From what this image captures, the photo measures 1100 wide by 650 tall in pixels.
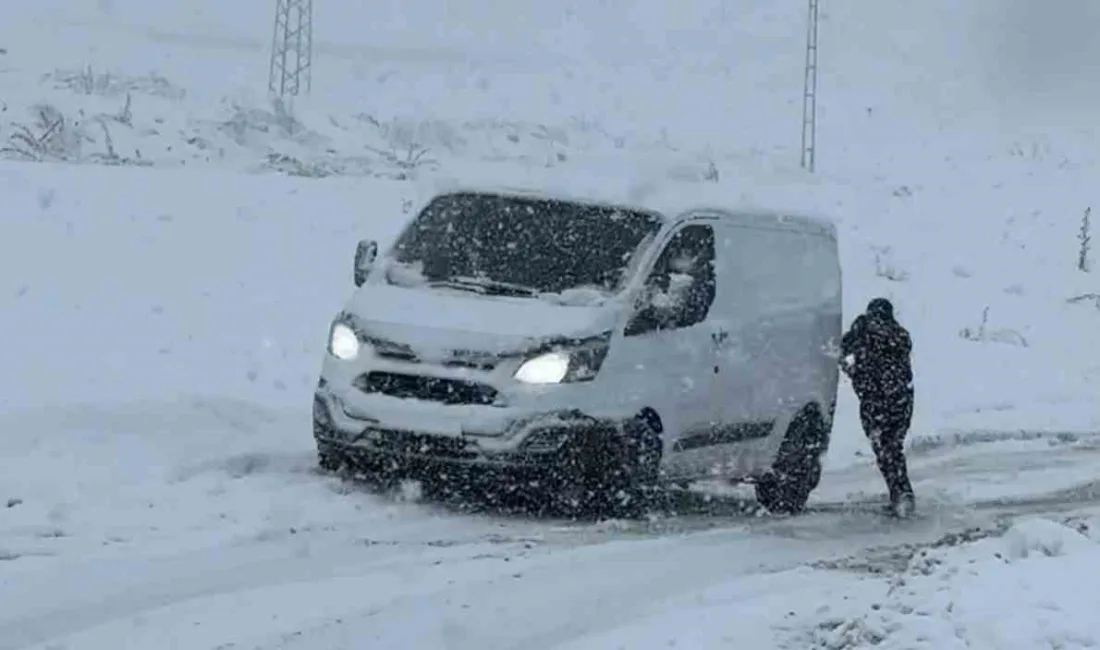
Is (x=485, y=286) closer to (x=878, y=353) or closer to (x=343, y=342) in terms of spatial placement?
(x=343, y=342)

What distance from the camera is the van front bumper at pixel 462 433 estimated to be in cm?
1054

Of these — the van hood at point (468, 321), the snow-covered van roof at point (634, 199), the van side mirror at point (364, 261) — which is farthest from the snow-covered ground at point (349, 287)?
the van side mirror at point (364, 261)

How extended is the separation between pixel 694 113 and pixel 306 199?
1843 centimetres

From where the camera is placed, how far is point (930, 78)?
45.8 m

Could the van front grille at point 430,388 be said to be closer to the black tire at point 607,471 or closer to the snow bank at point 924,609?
the black tire at point 607,471

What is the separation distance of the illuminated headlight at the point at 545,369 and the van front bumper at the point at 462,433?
0.62 ft

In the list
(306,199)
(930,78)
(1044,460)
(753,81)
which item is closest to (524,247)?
(1044,460)

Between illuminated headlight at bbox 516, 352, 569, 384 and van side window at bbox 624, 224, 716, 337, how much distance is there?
55 cm

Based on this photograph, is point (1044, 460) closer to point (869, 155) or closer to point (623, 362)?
point (623, 362)

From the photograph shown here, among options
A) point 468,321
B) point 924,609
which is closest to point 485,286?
point 468,321

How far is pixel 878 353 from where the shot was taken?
1252 centimetres

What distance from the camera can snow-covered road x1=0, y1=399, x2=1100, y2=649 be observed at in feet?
25.8

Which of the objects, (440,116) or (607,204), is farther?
(440,116)

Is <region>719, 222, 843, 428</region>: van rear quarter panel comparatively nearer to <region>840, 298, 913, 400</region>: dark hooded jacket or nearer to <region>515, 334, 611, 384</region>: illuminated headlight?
<region>840, 298, 913, 400</region>: dark hooded jacket
